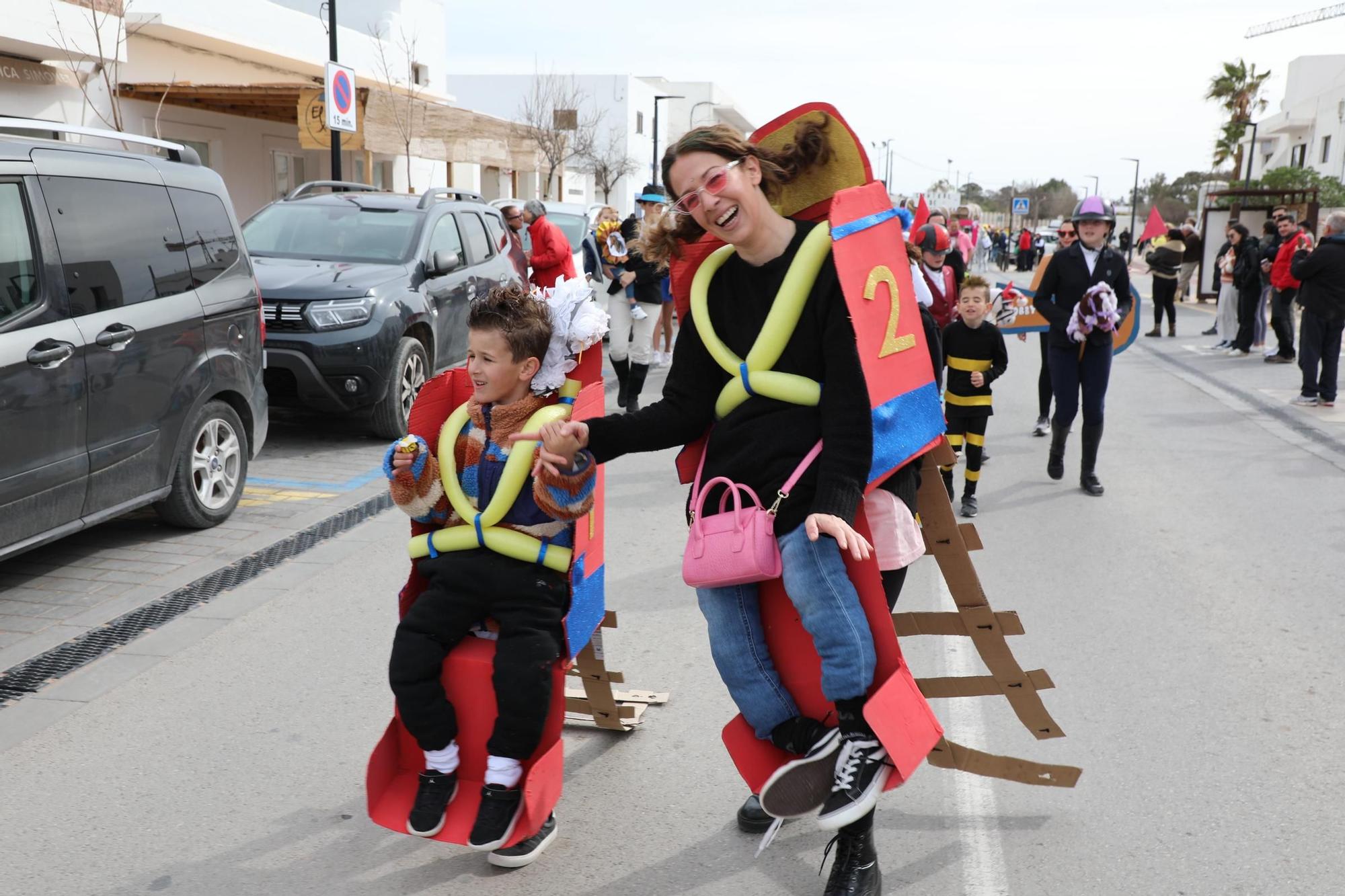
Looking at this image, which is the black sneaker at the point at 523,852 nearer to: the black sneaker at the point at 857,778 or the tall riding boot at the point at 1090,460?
the black sneaker at the point at 857,778

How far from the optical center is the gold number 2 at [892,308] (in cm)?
278

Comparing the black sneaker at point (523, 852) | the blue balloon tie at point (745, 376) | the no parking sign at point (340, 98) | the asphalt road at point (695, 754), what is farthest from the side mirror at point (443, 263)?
the blue balloon tie at point (745, 376)

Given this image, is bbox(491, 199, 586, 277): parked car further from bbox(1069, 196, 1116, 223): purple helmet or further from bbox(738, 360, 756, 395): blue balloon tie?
bbox(738, 360, 756, 395): blue balloon tie

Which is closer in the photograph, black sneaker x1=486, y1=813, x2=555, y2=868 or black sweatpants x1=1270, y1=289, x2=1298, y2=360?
black sneaker x1=486, y1=813, x2=555, y2=868

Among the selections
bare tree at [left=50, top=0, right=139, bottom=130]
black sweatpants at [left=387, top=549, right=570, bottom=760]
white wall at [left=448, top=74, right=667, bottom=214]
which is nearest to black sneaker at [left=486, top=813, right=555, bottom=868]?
black sweatpants at [left=387, top=549, right=570, bottom=760]

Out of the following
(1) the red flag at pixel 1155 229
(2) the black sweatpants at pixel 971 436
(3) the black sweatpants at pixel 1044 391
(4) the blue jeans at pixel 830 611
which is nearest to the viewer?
(4) the blue jeans at pixel 830 611

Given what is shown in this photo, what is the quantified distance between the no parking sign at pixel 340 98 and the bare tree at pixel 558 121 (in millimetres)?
18831

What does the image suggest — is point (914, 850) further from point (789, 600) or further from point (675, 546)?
point (675, 546)

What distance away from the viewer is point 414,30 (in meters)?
32.8

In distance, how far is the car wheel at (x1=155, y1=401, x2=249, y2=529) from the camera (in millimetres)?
6227

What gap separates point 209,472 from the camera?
21.4 feet

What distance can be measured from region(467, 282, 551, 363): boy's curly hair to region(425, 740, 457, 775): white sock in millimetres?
1080

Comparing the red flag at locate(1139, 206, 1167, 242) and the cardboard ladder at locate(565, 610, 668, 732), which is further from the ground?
the red flag at locate(1139, 206, 1167, 242)

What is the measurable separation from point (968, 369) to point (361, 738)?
4.87 metres
